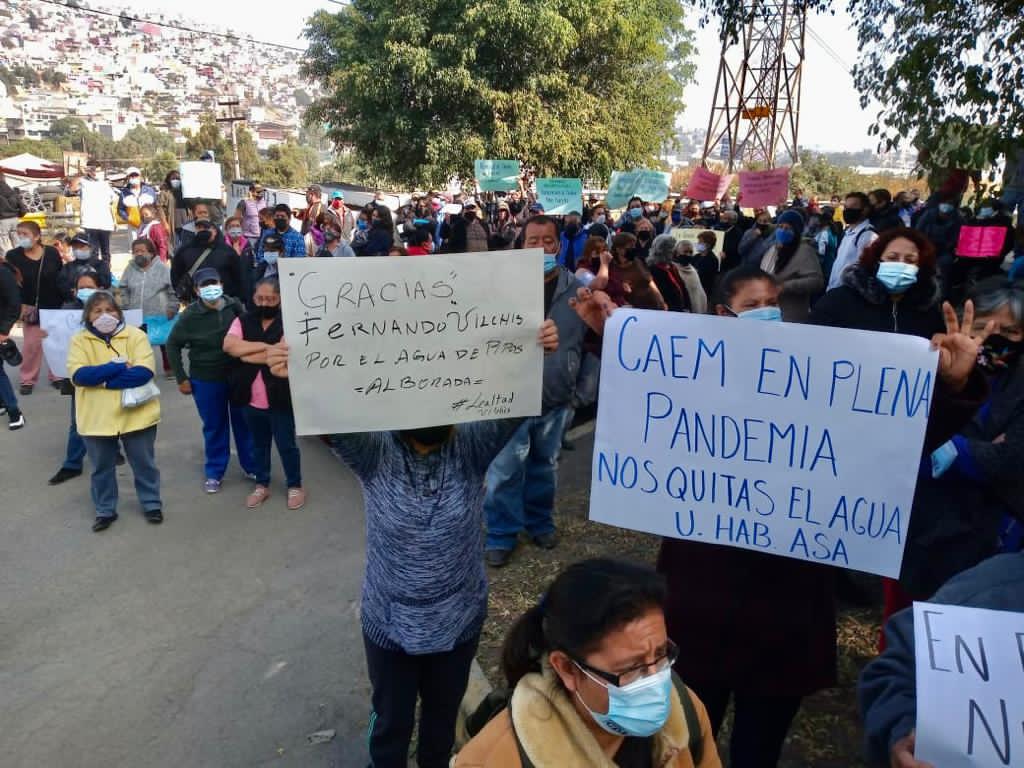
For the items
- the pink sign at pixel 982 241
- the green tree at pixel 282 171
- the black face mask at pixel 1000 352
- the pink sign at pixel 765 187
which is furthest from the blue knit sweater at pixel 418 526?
the green tree at pixel 282 171

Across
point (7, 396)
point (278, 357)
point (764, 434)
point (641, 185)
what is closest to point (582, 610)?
point (764, 434)

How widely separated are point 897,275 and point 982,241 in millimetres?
5004

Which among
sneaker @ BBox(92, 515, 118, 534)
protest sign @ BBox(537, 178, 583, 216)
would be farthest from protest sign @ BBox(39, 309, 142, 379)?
protest sign @ BBox(537, 178, 583, 216)

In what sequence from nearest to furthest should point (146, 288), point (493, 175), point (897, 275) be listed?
point (897, 275) → point (146, 288) → point (493, 175)

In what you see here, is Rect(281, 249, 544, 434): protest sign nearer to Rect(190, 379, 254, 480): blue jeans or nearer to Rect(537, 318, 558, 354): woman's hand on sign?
Rect(537, 318, 558, 354): woman's hand on sign

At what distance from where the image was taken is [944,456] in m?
2.46

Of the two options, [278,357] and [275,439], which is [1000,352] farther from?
[275,439]

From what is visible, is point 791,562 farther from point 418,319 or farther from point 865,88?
point 865,88

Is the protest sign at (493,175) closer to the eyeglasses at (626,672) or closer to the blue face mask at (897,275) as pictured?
the blue face mask at (897,275)

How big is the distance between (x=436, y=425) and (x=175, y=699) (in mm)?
2279

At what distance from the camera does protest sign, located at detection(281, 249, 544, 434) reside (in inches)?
85.2

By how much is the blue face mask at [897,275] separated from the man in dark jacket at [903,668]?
1.95m

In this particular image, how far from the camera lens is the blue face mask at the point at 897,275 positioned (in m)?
3.30

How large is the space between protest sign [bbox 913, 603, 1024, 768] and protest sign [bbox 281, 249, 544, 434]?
1.30 meters
